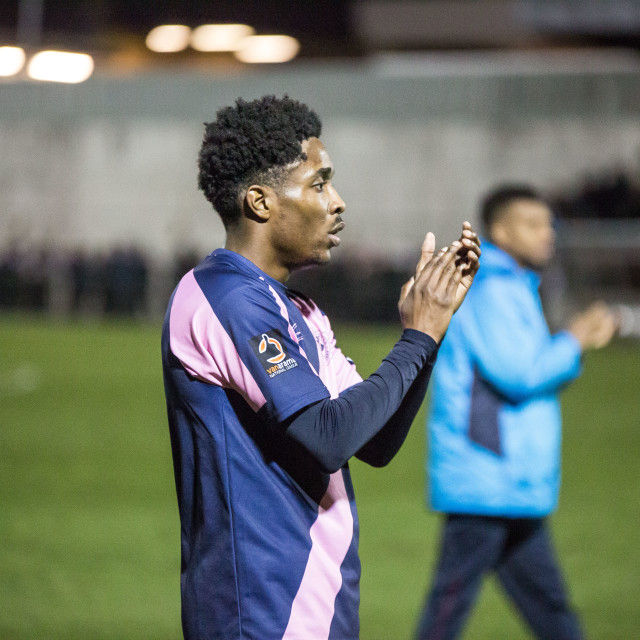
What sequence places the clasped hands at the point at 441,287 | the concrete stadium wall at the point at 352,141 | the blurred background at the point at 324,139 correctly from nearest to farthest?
the clasped hands at the point at 441,287 < the blurred background at the point at 324,139 < the concrete stadium wall at the point at 352,141

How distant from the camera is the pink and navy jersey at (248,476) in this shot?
74.1 inches

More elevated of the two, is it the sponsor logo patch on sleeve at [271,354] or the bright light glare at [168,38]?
the bright light glare at [168,38]

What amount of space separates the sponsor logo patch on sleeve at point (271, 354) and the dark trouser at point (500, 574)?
1.83 metres

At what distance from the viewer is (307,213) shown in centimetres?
206

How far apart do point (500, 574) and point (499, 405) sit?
2.13 ft

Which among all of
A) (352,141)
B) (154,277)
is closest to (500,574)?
(154,277)

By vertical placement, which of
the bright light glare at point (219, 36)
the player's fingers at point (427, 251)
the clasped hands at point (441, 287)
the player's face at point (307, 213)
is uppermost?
the bright light glare at point (219, 36)

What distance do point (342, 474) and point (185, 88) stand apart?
27.5 m

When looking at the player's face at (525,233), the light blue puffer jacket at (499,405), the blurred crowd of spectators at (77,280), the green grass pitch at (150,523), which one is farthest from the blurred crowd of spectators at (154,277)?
the light blue puffer jacket at (499,405)

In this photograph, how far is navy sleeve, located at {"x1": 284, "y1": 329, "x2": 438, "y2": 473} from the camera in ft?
5.95

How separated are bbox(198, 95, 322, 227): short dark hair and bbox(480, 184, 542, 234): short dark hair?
1.86 m

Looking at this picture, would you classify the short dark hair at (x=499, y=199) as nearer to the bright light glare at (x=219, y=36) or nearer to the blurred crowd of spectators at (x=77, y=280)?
the bright light glare at (x=219, y=36)

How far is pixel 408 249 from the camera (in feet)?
88.9

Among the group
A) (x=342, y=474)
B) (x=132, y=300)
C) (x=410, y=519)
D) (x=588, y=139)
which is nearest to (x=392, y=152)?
(x=588, y=139)
